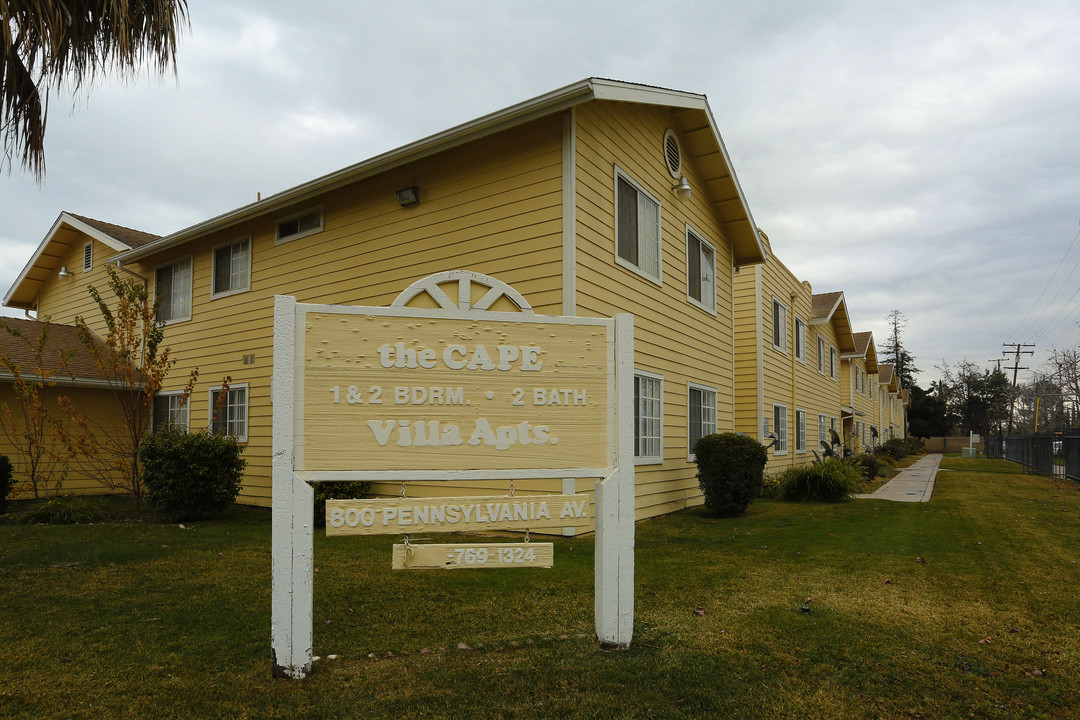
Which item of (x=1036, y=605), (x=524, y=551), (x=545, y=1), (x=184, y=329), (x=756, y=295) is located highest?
(x=545, y=1)

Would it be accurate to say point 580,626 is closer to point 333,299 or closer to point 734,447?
point 734,447

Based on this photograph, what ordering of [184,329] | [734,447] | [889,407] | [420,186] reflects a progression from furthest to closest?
[889,407]
[184,329]
[734,447]
[420,186]

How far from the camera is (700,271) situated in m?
13.0

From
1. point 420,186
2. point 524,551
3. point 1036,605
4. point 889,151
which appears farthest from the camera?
point 889,151

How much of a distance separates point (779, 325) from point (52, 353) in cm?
1767

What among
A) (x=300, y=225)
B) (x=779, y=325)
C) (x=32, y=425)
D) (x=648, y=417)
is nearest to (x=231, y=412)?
(x=32, y=425)

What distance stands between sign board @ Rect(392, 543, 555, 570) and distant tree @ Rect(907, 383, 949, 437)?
6616 cm

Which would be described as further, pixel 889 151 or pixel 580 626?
pixel 889 151

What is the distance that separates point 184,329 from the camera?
46.8ft

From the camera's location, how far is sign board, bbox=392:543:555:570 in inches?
153

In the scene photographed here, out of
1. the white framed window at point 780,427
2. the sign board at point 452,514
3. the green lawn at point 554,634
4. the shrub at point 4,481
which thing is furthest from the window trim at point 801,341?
the shrub at point 4,481

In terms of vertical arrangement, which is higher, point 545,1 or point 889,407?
point 545,1

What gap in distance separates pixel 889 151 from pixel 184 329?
19.2m

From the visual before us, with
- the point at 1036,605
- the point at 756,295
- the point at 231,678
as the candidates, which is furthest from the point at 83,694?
the point at 756,295
